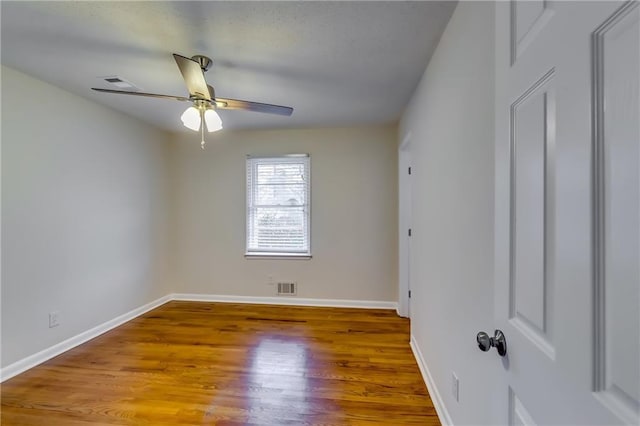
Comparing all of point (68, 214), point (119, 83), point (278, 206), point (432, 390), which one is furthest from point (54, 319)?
point (432, 390)

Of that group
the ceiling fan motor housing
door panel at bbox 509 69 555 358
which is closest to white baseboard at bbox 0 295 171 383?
the ceiling fan motor housing

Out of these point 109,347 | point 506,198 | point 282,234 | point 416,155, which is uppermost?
point 416,155

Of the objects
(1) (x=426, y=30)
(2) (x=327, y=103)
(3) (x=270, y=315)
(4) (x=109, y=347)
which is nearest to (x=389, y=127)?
(2) (x=327, y=103)

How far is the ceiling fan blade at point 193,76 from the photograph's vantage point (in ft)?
5.35

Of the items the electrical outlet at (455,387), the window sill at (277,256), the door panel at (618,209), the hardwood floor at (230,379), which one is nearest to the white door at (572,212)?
the door panel at (618,209)

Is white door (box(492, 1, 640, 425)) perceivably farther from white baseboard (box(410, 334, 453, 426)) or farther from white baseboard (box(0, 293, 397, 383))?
white baseboard (box(0, 293, 397, 383))

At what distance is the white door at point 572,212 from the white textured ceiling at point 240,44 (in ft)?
3.89

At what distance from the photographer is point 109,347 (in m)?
2.72

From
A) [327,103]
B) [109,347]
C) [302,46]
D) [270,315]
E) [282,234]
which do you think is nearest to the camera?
[302,46]

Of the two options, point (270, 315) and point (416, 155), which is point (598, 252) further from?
point (270, 315)

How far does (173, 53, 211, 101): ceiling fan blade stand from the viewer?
5.35 ft

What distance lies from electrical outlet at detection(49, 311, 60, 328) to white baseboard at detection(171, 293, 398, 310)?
159 cm

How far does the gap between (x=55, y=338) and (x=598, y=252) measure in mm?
3680

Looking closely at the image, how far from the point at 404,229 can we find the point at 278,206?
171cm
